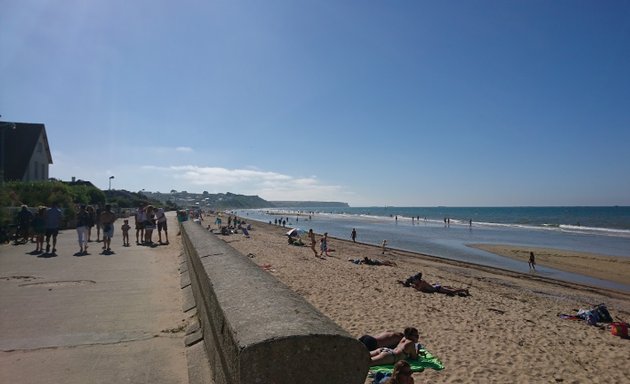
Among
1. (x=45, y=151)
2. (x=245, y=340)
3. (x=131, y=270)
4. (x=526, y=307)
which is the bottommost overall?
(x=526, y=307)

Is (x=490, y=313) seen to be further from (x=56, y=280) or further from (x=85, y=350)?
(x=56, y=280)

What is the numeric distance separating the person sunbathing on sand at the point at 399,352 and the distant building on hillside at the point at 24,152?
3479cm

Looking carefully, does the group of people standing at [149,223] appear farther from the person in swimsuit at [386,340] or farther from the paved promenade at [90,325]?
the person in swimsuit at [386,340]

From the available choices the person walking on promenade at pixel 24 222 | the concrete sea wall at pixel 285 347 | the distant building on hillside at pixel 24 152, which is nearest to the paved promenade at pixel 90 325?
the concrete sea wall at pixel 285 347

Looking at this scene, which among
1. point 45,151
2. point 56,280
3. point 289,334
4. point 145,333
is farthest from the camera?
point 45,151

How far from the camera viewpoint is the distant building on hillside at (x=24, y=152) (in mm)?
31906

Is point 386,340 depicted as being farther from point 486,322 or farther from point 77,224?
point 77,224

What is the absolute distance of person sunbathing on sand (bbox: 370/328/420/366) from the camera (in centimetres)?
568

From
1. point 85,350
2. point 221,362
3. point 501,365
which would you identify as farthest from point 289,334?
point 501,365

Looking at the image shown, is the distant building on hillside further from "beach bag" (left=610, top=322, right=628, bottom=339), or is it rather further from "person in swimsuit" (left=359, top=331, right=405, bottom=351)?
"beach bag" (left=610, top=322, right=628, bottom=339)

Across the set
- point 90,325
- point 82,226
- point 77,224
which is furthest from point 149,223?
point 90,325

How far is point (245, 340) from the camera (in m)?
1.97

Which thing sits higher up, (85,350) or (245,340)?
(245,340)

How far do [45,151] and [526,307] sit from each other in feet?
130
